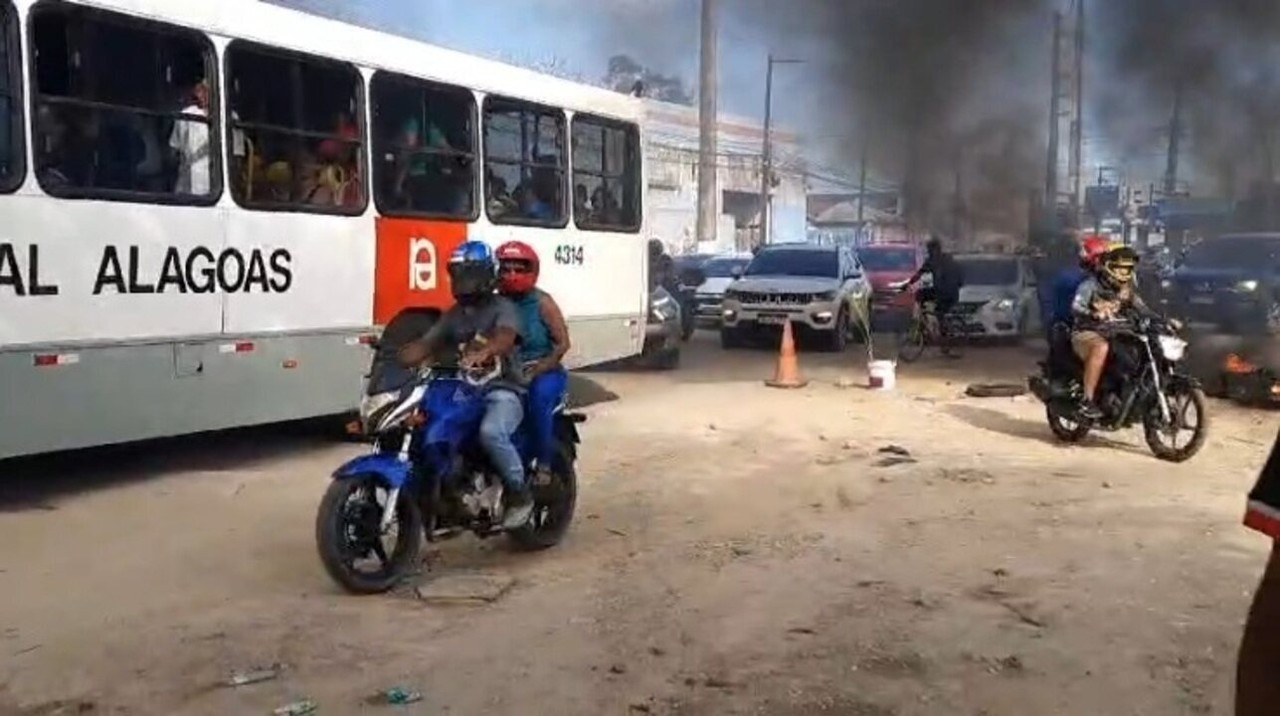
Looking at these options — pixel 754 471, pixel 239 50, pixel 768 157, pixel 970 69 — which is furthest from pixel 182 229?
pixel 768 157

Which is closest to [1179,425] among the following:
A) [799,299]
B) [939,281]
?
[939,281]

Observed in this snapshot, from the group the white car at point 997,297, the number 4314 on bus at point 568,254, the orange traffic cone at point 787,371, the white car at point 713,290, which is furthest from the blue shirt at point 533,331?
the white car at point 713,290

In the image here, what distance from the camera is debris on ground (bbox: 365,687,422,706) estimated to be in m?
4.10

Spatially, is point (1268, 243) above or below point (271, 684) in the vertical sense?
above

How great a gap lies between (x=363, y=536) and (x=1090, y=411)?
5.50m

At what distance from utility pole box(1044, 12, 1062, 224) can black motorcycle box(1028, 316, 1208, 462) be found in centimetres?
850

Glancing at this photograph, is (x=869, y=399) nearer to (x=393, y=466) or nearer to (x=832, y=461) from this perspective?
(x=832, y=461)

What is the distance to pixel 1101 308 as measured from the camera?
29.3ft

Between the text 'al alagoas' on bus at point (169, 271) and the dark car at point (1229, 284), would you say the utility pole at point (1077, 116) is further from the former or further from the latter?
the text 'al alagoas' on bus at point (169, 271)

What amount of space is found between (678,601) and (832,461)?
3.67 metres

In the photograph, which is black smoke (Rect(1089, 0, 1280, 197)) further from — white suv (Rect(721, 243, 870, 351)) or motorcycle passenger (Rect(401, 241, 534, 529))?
motorcycle passenger (Rect(401, 241, 534, 529))

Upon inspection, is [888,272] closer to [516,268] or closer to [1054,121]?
[1054,121]

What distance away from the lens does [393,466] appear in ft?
17.1

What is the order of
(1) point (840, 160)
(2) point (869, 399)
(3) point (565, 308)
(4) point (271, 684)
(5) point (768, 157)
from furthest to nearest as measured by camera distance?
(5) point (768, 157)
(1) point (840, 160)
(2) point (869, 399)
(3) point (565, 308)
(4) point (271, 684)
